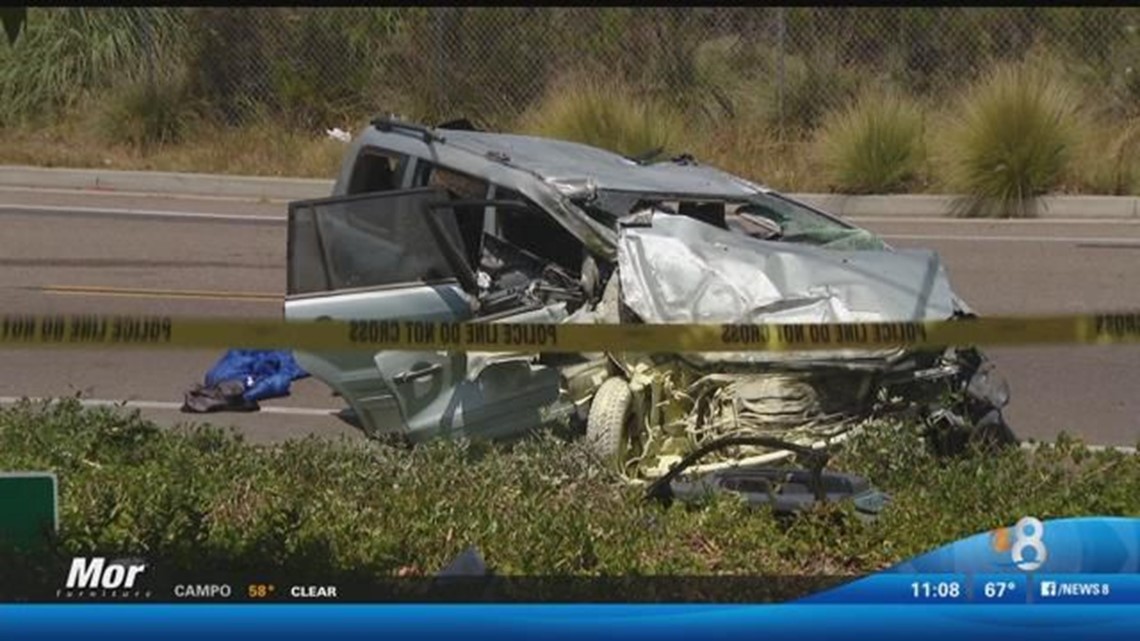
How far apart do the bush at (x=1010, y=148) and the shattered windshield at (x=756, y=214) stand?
9.46 metres

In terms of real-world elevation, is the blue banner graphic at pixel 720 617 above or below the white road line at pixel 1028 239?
below

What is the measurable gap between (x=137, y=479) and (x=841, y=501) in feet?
7.40

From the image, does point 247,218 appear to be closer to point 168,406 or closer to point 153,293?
point 153,293

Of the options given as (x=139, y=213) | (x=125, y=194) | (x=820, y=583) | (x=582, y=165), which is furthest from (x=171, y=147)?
(x=820, y=583)

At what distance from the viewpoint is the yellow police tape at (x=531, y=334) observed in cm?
447

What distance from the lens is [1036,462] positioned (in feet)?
21.0

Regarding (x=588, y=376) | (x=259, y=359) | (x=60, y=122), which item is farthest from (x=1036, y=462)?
(x=60, y=122)

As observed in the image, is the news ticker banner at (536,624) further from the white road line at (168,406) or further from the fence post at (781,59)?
the fence post at (781,59)

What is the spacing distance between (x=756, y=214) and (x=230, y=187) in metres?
11.8

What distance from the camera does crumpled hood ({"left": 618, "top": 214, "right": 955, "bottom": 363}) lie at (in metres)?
6.86

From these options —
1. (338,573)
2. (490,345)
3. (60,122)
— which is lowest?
(338,573)

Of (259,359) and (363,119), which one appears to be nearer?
(259,359)

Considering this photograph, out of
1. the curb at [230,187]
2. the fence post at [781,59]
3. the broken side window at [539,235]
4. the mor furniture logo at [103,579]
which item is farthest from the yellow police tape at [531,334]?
the fence post at [781,59]

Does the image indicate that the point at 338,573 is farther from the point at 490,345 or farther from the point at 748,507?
the point at 748,507
